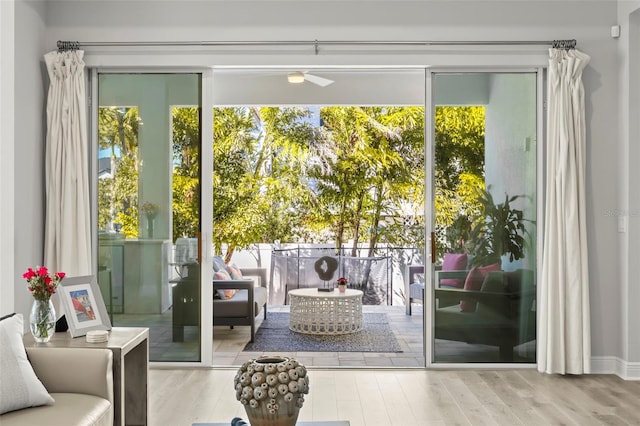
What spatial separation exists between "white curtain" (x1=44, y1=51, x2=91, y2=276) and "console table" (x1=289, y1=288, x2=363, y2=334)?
2.59 metres

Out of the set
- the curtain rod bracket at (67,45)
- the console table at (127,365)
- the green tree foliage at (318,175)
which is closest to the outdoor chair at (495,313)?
the console table at (127,365)

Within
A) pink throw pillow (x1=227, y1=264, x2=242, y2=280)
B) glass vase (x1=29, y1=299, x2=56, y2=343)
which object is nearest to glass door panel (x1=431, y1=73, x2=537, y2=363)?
pink throw pillow (x1=227, y1=264, x2=242, y2=280)

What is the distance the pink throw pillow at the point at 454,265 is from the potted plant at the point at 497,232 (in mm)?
86

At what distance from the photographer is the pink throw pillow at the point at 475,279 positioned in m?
4.85

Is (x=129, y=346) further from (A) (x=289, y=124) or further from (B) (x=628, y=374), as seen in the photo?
(A) (x=289, y=124)

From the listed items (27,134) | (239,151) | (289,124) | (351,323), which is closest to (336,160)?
(289,124)

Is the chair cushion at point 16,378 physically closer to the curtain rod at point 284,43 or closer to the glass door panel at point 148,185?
the glass door panel at point 148,185

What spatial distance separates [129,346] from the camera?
2.90m

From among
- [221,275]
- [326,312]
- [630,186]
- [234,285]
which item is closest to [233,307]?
[234,285]

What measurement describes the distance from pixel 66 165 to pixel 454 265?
317cm

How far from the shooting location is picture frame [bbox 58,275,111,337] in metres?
2.97

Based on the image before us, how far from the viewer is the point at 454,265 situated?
16.0 ft

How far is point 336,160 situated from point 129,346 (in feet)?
24.3

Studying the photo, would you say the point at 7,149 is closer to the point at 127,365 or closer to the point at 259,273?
the point at 127,365
